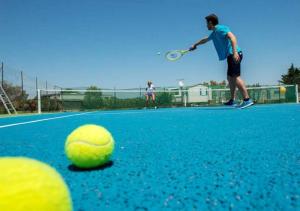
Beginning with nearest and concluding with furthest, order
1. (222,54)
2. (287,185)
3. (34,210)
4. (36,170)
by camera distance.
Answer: (34,210) → (36,170) → (287,185) → (222,54)

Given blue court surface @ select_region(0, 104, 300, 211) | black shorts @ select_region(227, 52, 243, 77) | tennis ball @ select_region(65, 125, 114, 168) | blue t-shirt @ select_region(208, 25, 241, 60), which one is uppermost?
blue t-shirt @ select_region(208, 25, 241, 60)

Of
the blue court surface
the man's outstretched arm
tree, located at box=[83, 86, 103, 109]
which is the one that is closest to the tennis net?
tree, located at box=[83, 86, 103, 109]

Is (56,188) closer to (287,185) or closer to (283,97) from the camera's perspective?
(287,185)

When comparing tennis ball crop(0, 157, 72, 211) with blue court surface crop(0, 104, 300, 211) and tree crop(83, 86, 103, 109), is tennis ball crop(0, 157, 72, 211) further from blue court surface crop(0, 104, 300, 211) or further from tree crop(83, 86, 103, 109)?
tree crop(83, 86, 103, 109)

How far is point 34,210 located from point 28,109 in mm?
21385

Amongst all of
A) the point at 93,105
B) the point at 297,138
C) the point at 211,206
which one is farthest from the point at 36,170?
Answer: the point at 93,105

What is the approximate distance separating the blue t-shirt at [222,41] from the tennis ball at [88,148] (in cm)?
569

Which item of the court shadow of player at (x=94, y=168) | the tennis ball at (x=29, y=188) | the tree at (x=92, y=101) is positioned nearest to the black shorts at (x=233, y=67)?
the court shadow of player at (x=94, y=168)

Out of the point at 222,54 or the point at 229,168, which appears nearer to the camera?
the point at 229,168

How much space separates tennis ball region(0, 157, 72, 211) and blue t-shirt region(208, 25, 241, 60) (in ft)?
21.6

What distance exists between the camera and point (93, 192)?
1.45 metres

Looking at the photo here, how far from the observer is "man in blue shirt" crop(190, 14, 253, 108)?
6.71 metres

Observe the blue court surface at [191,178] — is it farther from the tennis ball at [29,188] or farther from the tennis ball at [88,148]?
the tennis ball at [29,188]

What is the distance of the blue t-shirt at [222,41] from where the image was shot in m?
6.95
